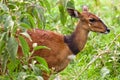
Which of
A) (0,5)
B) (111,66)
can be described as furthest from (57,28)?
(0,5)

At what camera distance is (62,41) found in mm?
6020

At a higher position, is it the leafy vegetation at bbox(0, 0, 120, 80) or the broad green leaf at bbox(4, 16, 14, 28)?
the broad green leaf at bbox(4, 16, 14, 28)

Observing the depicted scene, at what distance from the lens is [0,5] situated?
3.58 m

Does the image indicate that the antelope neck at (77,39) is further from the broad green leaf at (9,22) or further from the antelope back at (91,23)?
the broad green leaf at (9,22)

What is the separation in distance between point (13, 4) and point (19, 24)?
661 mm

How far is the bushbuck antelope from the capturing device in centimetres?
569

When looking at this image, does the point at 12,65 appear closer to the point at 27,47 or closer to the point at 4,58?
the point at 4,58

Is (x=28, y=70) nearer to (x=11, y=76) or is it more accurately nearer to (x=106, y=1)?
(x=11, y=76)

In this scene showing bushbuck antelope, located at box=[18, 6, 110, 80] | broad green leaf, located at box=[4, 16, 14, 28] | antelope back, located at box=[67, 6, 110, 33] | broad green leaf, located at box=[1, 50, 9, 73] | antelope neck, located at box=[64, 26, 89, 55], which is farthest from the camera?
antelope back, located at box=[67, 6, 110, 33]

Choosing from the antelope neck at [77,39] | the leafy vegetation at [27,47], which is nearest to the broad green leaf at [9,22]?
the leafy vegetation at [27,47]

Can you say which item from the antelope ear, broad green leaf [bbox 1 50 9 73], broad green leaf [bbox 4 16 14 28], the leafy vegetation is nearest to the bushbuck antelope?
the antelope ear

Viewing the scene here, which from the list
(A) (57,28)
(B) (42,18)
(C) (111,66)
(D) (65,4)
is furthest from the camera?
(A) (57,28)

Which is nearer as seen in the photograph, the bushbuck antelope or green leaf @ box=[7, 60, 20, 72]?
green leaf @ box=[7, 60, 20, 72]

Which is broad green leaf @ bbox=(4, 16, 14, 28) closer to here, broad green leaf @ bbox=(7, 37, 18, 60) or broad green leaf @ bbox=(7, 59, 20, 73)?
broad green leaf @ bbox=(7, 37, 18, 60)
